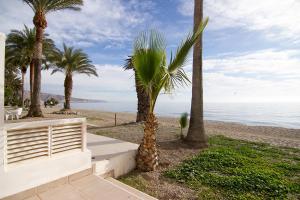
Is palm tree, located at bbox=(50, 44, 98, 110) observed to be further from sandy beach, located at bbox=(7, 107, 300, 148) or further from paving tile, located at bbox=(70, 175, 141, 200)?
paving tile, located at bbox=(70, 175, 141, 200)

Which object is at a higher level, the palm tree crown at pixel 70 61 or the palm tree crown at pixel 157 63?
the palm tree crown at pixel 70 61

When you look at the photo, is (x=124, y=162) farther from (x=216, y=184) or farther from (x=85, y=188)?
(x=216, y=184)

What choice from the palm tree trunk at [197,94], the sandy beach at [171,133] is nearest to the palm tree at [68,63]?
the sandy beach at [171,133]

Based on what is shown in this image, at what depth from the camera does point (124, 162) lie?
527cm

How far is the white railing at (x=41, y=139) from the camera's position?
334 cm

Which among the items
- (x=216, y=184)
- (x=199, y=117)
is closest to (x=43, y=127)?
(x=216, y=184)

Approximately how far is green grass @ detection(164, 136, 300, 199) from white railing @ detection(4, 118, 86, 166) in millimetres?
2356

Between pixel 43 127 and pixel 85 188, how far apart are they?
4.23 feet

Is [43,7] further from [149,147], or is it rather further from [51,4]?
[149,147]

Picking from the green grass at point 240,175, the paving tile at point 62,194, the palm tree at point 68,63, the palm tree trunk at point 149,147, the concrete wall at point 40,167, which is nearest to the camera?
the concrete wall at point 40,167

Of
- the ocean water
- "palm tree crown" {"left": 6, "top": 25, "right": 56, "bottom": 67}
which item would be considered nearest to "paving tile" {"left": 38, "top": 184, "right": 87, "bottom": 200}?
"palm tree crown" {"left": 6, "top": 25, "right": 56, "bottom": 67}

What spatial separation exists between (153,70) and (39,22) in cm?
1204

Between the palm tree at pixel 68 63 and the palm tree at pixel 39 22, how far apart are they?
33.0ft

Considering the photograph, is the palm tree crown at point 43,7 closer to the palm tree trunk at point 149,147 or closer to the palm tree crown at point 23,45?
the palm tree crown at point 23,45
